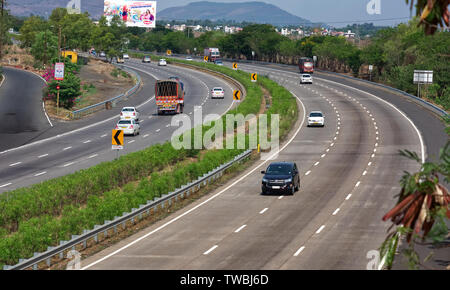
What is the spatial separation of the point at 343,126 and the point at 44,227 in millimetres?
47916

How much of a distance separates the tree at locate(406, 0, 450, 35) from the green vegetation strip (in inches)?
697

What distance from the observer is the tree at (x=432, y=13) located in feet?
27.5

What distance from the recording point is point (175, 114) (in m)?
79.3

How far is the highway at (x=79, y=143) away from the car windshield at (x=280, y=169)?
535 inches

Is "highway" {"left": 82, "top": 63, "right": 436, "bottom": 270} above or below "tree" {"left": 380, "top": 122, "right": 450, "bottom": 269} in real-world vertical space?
below

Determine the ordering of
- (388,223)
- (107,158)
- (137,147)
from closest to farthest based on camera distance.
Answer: (388,223) → (107,158) → (137,147)

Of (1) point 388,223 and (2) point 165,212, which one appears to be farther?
(2) point 165,212

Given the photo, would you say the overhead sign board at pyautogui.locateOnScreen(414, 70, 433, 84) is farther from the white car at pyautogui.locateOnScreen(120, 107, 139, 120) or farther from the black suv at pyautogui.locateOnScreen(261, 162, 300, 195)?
the black suv at pyautogui.locateOnScreen(261, 162, 300, 195)

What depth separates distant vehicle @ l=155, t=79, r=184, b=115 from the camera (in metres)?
75.2

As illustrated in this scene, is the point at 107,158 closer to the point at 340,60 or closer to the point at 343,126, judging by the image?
the point at 343,126

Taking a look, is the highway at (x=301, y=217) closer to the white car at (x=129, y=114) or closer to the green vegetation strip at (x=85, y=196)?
the green vegetation strip at (x=85, y=196)

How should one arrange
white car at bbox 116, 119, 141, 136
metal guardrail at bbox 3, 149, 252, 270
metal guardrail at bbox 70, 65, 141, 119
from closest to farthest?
metal guardrail at bbox 3, 149, 252, 270
white car at bbox 116, 119, 141, 136
metal guardrail at bbox 70, 65, 141, 119

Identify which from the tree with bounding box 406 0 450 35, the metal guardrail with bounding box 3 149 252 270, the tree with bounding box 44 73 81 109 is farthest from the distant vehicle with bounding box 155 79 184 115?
the tree with bounding box 406 0 450 35

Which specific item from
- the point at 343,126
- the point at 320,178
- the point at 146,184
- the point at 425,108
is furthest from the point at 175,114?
the point at 146,184
